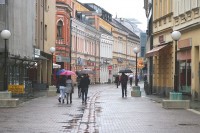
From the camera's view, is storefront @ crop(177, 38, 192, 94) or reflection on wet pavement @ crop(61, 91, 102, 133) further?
storefront @ crop(177, 38, 192, 94)

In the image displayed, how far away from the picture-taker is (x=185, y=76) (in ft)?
117

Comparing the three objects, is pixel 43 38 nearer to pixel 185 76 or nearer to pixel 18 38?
pixel 18 38

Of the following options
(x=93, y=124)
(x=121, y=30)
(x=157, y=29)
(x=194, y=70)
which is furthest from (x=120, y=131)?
(x=121, y=30)

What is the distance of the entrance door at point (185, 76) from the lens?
3472 centimetres

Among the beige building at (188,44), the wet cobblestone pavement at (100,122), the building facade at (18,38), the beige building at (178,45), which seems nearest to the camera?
the wet cobblestone pavement at (100,122)

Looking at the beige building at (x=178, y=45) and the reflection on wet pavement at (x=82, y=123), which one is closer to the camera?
the reflection on wet pavement at (x=82, y=123)

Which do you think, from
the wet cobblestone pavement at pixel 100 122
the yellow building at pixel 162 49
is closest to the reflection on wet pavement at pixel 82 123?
the wet cobblestone pavement at pixel 100 122

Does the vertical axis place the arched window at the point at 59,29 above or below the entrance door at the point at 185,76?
above

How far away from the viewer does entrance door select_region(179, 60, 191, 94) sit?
114 feet

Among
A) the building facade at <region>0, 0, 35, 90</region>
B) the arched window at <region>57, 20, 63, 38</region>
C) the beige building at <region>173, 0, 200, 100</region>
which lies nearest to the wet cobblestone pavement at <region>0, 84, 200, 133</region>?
the beige building at <region>173, 0, 200, 100</region>

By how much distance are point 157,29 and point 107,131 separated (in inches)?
1109

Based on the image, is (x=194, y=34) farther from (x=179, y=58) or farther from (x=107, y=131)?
(x=107, y=131)

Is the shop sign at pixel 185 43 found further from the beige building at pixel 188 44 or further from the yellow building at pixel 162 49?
the yellow building at pixel 162 49

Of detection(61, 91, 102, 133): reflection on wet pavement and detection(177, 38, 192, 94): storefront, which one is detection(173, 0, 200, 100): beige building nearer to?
detection(177, 38, 192, 94): storefront
